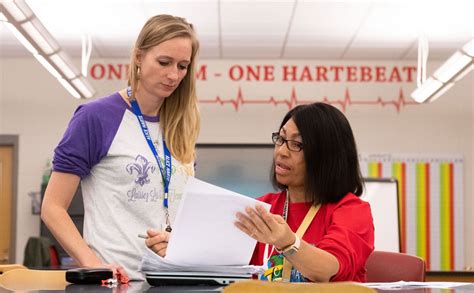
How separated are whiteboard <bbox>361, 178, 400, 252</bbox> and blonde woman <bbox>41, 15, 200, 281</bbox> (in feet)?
15.1

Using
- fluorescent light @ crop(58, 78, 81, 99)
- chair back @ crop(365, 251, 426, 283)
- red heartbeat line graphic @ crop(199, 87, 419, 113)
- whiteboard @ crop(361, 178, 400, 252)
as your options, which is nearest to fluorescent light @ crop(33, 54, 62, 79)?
fluorescent light @ crop(58, 78, 81, 99)

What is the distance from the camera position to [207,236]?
1.81 metres

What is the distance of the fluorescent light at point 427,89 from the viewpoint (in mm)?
6615

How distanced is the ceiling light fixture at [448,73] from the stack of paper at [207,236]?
3911 millimetres

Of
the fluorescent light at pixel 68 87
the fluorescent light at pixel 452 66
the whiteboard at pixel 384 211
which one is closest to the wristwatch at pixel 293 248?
the fluorescent light at pixel 452 66

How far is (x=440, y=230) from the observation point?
8.41m

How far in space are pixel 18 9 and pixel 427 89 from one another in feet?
12.1

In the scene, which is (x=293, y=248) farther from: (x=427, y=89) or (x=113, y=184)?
(x=427, y=89)

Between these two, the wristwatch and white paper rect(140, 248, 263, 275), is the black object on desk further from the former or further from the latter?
the wristwatch

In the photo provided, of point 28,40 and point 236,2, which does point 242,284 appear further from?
point 236,2

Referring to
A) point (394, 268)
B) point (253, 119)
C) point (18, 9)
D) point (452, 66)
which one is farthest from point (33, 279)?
point (253, 119)

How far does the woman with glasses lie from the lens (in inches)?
78.4

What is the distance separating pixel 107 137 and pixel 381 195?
5235mm

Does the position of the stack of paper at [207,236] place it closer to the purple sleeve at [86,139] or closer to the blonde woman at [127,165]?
the blonde woman at [127,165]
